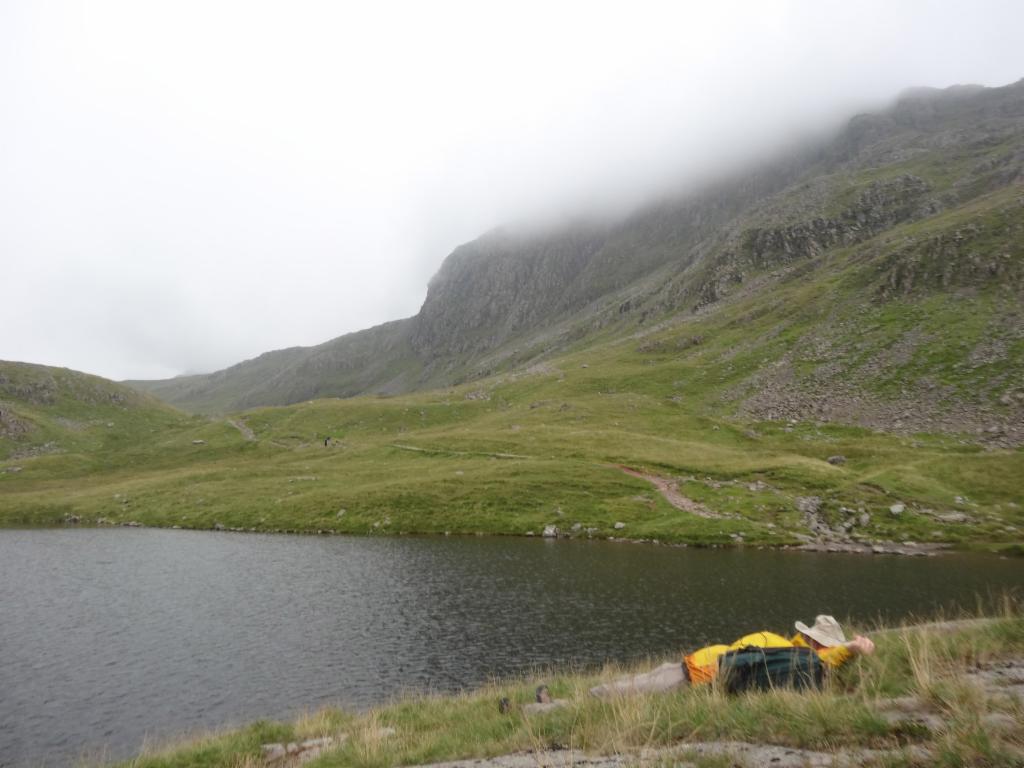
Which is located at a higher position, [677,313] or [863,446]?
[677,313]

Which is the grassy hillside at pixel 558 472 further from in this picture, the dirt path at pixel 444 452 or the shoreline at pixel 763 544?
the shoreline at pixel 763 544

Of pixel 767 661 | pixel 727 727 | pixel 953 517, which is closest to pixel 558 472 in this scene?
pixel 953 517

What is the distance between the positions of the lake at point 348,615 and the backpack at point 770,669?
50.1 feet

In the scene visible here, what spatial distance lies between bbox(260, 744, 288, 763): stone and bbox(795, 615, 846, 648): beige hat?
1677 centimetres

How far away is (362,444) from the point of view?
105562 mm

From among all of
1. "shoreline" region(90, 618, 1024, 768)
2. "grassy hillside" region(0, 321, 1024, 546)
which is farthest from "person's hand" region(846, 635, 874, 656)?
"grassy hillside" region(0, 321, 1024, 546)

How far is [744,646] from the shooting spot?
15.1 meters

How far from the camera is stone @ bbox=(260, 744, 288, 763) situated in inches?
649

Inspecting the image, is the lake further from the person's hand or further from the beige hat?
the person's hand

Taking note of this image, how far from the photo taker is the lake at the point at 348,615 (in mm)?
25391

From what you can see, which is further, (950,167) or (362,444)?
(950,167)

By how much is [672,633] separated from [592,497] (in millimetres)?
35885

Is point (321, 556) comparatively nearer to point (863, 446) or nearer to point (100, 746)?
point (100, 746)

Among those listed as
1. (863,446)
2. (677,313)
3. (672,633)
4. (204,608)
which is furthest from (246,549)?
(677,313)
